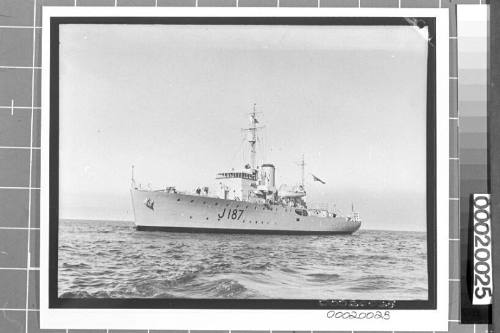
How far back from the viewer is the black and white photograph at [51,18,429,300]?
152 centimetres

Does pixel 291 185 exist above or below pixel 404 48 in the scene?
below

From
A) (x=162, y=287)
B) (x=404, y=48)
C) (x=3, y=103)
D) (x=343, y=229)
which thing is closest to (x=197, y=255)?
(x=162, y=287)

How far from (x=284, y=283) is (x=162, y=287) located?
307 millimetres

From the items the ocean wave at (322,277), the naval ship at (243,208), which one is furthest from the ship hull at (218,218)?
the ocean wave at (322,277)

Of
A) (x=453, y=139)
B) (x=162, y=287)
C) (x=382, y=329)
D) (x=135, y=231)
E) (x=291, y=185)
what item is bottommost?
(x=382, y=329)

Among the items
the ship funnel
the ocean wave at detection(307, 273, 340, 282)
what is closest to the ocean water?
the ocean wave at detection(307, 273, 340, 282)

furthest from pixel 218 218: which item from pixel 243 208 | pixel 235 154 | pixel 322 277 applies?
pixel 322 277

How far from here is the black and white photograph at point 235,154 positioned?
1.52m

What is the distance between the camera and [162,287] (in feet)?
4.97

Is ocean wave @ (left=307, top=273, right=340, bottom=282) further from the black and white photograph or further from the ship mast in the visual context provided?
the ship mast

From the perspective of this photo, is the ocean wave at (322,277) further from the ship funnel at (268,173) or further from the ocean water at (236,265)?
the ship funnel at (268,173)

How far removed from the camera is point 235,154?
153 centimetres

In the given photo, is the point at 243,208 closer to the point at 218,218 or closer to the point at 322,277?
the point at 218,218

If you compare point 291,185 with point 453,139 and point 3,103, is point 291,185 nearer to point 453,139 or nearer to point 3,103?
point 453,139
